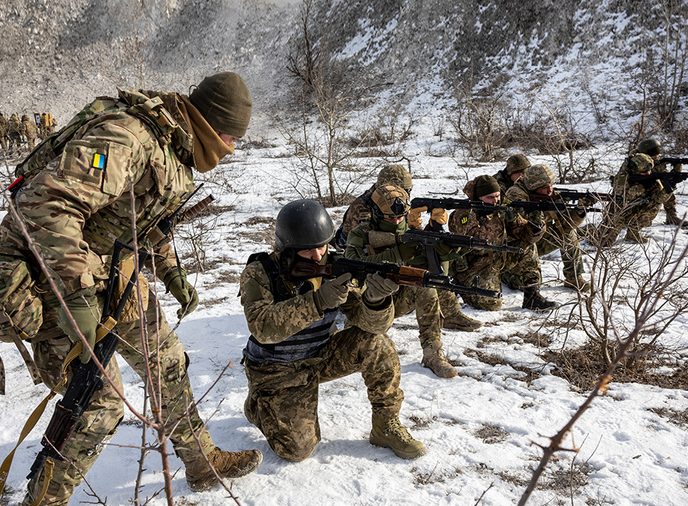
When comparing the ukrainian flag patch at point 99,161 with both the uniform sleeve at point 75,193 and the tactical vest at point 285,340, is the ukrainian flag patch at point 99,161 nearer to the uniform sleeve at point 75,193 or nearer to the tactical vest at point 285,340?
the uniform sleeve at point 75,193

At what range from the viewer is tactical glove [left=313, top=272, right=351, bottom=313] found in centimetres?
234

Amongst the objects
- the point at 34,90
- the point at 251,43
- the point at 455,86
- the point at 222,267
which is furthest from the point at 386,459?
the point at 34,90

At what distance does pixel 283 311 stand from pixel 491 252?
311 centimetres

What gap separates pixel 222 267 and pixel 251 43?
2672 cm

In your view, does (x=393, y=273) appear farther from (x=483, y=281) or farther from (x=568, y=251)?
(x=568, y=251)

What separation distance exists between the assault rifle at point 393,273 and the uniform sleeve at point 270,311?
163 mm

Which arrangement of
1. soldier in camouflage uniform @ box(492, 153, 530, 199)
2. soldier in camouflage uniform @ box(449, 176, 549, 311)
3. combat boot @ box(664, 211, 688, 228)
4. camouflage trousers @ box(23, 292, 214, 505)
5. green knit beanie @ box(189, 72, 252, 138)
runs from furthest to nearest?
1. combat boot @ box(664, 211, 688, 228)
2. soldier in camouflage uniform @ box(492, 153, 530, 199)
3. soldier in camouflage uniform @ box(449, 176, 549, 311)
4. green knit beanie @ box(189, 72, 252, 138)
5. camouflage trousers @ box(23, 292, 214, 505)

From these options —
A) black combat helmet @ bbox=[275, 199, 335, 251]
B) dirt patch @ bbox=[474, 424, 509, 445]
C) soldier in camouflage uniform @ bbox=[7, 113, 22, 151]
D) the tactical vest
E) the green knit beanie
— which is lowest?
dirt patch @ bbox=[474, 424, 509, 445]

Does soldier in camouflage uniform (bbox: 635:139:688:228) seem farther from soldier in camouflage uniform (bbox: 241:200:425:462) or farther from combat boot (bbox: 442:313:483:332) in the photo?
soldier in camouflage uniform (bbox: 241:200:425:462)

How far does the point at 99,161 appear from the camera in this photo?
69.1 inches

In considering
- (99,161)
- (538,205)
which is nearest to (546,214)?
(538,205)

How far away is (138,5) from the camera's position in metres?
31.7

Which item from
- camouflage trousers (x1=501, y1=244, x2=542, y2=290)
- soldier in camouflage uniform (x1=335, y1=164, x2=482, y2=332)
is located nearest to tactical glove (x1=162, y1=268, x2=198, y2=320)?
soldier in camouflage uniform (x1=335, y1=164, x2=482, y2=332)

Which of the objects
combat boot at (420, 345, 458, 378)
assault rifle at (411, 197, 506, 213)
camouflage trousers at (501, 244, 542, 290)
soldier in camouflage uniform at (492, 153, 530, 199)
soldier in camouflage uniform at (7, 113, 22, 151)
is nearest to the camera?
combat boot at (420, 345, 458, 378)
